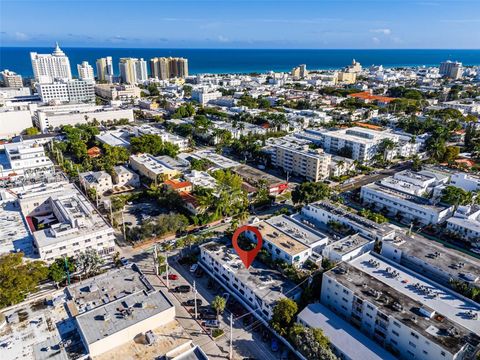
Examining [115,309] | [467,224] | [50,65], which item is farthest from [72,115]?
[467,224]

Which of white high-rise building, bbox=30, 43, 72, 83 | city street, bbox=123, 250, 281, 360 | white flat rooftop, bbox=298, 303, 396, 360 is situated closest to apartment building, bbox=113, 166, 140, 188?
city street, bbox=123, 250, 281, 360

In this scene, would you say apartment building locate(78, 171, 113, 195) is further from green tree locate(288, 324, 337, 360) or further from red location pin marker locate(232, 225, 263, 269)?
green tree locate(288, 324, 337, 360)

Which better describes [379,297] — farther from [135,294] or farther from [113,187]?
[113,187]

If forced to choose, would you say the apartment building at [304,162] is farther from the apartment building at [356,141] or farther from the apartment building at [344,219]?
the apartment building at [344,219]

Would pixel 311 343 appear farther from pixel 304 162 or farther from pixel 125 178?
pixel 125 178

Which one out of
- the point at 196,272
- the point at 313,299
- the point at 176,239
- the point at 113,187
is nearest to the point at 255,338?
the point at 313,299
